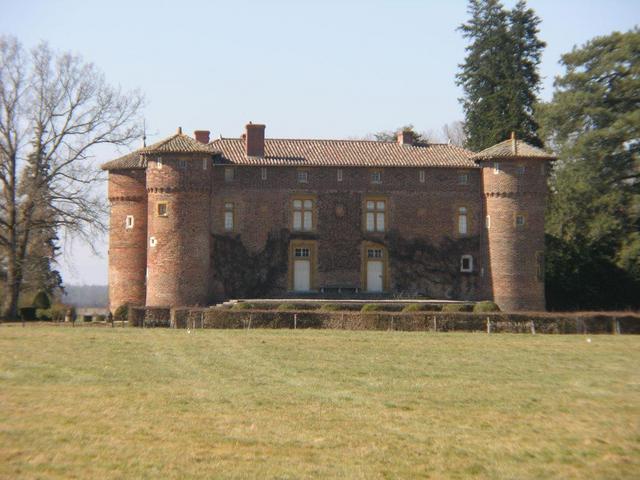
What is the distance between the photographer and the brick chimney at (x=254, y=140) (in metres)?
46.4

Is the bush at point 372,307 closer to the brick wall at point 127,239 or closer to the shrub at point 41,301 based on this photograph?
the brick wall at point 127,239

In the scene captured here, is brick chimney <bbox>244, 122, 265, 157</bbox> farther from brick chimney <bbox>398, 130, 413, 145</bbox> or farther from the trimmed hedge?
the trimmed hedge

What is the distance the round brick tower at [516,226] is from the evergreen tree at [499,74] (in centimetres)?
1015

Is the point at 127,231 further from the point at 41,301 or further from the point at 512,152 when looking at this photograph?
the point at 512,152

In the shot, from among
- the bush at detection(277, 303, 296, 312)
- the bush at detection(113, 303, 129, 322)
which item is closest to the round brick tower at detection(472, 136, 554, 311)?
the bush at detection(277, 303, 296, 312)

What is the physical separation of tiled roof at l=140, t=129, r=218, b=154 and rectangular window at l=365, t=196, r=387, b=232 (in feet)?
25.8

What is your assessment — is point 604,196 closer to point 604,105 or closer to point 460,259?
point 604,105

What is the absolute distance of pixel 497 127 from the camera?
182 ft

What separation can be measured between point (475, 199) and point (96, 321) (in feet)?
60.0

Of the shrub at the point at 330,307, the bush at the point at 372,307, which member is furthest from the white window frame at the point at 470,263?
the shrub at the point at 330,307

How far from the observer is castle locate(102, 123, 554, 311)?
44219 mm

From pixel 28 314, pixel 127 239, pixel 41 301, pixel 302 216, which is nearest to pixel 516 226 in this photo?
pixel 302 216

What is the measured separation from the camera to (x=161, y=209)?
44.0 m

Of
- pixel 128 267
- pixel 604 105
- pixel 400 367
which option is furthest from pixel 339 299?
pixel 400 367
